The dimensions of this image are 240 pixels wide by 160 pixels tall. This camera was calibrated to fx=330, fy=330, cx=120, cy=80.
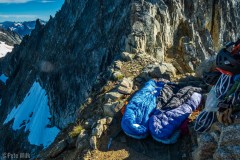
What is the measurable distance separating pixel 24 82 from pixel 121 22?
67317 millimetres

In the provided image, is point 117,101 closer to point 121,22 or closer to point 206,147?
point 206,147

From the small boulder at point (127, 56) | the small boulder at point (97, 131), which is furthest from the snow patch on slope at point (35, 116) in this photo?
the small boulder at point (97, 131)

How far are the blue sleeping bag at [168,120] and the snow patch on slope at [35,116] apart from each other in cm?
5358

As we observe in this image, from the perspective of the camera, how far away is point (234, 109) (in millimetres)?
9461

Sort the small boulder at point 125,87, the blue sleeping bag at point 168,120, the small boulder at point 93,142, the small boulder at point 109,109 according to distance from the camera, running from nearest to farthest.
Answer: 1. the blue sleeping bag at point 168,120
2. the small boulder at point 93,142
3. the small boulder at point 109,109
4. the small boulder at point 125,87

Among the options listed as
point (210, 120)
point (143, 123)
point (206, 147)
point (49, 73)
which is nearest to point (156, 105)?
point (143, 123)

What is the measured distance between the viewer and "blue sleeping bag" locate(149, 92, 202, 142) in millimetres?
11883

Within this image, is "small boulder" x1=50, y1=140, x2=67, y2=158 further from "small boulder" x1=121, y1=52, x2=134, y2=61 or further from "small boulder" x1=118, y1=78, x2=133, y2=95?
"small boulder" x1=121, y1=52, x2=134, y2=61

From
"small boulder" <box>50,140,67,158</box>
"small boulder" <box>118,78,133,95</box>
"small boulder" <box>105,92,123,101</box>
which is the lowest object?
"small boulder" <box>50,140,67,158</box>

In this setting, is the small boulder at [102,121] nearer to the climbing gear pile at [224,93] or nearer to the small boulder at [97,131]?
the small boulder at [97,131]

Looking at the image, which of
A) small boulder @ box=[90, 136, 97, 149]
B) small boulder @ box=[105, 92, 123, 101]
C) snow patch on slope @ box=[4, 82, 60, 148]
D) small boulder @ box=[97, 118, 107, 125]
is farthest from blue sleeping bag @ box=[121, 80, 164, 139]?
snow patch on slope @ box=[4, 82, 60, 148]

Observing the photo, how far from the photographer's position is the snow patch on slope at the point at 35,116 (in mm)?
65562

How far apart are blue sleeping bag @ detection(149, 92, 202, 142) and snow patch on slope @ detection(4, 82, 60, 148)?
53.6m

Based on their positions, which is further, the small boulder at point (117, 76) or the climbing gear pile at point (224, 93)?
the small boulder at point (117, 76)
